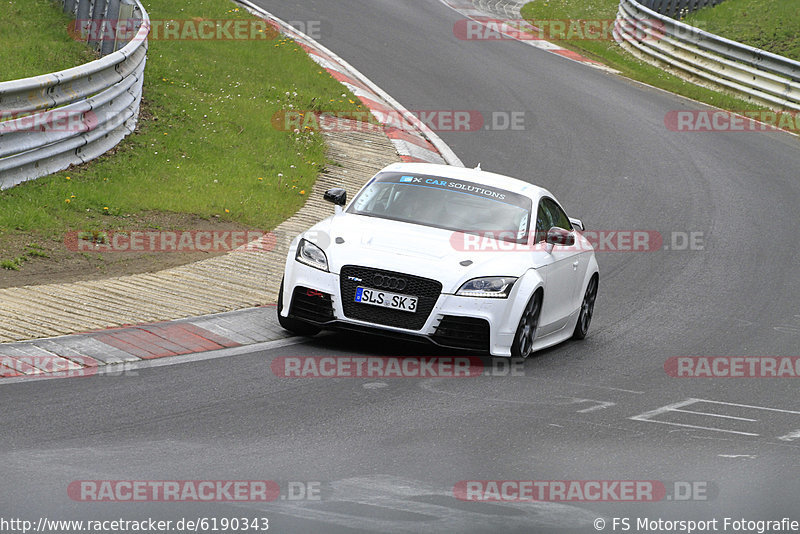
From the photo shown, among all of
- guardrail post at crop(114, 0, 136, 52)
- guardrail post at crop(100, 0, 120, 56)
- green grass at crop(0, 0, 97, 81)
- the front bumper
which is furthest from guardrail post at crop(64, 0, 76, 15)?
the front bumper

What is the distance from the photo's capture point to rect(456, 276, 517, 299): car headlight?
371 inches

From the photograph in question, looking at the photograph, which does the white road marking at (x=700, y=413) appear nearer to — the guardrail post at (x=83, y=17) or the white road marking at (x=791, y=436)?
the white road marking at (x=791, y=436)

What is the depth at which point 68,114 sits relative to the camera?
43.7 ft

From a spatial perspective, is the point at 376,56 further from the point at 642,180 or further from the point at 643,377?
the point at 643,377

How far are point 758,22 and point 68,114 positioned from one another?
21739 mm

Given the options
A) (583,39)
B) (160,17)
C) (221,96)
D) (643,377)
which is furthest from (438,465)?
(583,39)

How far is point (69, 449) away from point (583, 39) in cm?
2846

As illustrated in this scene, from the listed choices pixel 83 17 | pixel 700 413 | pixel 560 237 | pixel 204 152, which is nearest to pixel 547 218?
pixel 560 237

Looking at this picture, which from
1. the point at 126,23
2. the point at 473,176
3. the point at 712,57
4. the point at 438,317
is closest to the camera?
the point at 438,317

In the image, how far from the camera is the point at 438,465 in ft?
22.0

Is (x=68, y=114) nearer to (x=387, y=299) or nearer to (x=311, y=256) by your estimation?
(x=311, y=256)

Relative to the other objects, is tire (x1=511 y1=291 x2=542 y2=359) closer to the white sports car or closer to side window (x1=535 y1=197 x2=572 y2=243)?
the white sports car

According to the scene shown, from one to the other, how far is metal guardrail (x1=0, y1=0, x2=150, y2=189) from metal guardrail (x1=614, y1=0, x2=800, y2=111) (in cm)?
1456

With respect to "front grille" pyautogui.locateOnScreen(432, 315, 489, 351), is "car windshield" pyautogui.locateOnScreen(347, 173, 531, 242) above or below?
above
